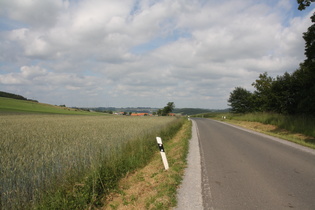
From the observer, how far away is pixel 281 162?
6852mm

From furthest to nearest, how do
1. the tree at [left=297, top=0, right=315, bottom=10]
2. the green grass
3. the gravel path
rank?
the green grass → the tree at [left=297, top=0, right=315, bottom=10] → the gravel path

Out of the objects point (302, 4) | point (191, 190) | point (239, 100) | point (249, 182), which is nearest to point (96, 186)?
point (191, 190)

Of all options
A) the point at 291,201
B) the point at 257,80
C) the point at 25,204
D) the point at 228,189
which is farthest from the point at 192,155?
the point at 257,80

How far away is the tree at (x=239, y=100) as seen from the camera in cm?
5192

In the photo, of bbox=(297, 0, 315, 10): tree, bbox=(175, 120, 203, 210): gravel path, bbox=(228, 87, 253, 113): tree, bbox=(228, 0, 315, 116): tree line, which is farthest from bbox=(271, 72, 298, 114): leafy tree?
bbox=(228, 87, 253, 113): tree

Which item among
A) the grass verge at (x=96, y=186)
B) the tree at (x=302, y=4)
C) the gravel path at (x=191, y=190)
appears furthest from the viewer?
the tree at (x=302, y=4)

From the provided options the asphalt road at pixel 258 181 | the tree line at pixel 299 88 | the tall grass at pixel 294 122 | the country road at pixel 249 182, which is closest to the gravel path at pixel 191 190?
the country road at pixel 249 182

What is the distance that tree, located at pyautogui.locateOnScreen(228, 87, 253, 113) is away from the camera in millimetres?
51922

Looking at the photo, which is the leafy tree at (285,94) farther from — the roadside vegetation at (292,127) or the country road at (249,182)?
the country road at (249,182)

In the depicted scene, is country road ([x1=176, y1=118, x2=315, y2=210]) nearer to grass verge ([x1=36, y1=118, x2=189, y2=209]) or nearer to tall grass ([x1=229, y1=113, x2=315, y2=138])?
grass verge ([x1=36, y1=118, x2=189, y2=209])

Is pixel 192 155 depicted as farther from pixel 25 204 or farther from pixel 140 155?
pixel 25 204

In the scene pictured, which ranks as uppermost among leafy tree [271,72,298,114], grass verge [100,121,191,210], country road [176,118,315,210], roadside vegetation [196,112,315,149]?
leafy tree [271,72,298,114]

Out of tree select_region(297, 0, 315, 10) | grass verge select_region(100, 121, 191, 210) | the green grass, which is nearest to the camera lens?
grass verge select_region(100, 121, 191, 210)

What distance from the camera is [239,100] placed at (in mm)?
53781
